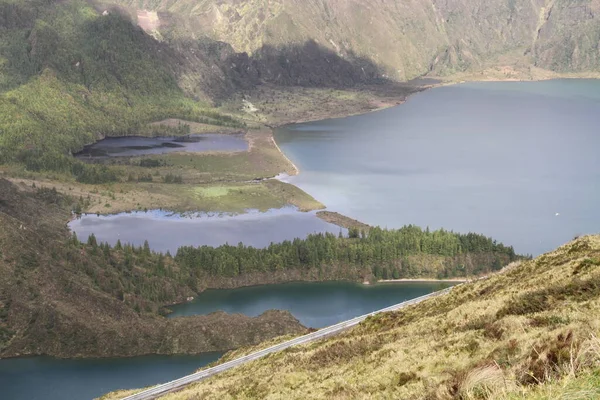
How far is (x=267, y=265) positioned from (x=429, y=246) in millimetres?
27327

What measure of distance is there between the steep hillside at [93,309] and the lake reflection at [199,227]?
19.0 m

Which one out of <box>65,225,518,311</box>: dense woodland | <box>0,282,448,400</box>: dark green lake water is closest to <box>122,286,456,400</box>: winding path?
<box>0,282,448,400</box>: dark green lake water

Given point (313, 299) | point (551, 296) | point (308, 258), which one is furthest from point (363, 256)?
point (551, 296)

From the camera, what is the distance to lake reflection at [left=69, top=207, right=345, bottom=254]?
138250 mm

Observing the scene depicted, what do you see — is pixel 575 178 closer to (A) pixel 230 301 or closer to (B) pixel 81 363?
(A) pixel 230 301

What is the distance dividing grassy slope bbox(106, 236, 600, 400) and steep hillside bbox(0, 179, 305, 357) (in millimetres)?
40112

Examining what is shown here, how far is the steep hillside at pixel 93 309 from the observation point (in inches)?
3664

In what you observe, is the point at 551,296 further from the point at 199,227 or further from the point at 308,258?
the point at 199,227

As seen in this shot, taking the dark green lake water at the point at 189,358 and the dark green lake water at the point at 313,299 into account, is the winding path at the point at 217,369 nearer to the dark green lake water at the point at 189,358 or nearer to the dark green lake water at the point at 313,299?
the dark green lake water at the point at 189,358

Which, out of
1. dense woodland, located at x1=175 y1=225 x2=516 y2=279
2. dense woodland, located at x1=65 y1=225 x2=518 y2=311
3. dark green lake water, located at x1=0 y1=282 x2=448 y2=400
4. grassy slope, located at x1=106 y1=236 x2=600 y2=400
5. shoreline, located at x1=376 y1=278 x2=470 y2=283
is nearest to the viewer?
grassy slope, located at x1=106 y1=236 x2=600 y2=400

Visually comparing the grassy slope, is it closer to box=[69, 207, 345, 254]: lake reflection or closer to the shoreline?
the shoreline

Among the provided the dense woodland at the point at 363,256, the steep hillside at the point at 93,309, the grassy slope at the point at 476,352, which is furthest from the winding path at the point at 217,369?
the dense woodland at the point at 363,256

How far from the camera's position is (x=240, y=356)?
221 feet

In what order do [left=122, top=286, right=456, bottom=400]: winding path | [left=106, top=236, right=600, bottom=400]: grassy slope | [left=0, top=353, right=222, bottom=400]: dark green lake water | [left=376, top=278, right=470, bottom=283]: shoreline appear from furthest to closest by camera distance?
[left=376, top=278, right=470, bottom=283]: shoreline → [left=0, top=353, right=222, bottom=400]: dark green lake water → [left=122, top=286, right=456, bottom=400]: winding path → [left=106, top=236, right=600, bottom=400]: grassy slope
